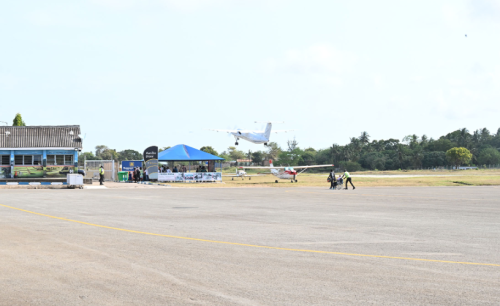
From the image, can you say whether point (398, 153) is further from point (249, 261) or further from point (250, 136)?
point (249, 261)

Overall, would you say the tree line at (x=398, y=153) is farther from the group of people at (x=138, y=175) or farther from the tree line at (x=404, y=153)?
the group of people at (x=138, y=175)

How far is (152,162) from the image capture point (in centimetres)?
4841

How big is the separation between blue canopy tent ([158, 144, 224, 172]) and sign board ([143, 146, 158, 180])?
2813mm

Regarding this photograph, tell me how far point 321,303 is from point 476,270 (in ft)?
11.1

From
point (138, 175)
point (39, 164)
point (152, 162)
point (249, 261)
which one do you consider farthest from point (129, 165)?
point (249, 261)

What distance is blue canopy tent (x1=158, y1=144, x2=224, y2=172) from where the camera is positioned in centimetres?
5184

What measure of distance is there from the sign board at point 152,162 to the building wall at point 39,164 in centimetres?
703

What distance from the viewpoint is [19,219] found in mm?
15344

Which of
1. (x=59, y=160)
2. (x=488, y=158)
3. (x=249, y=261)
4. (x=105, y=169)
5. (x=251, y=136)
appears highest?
(x=251, y=136)

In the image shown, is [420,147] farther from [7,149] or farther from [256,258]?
[256,258]

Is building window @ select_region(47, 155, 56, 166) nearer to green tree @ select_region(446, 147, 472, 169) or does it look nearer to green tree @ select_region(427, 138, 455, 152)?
green tree @ select_region(446, 147, 472, 169)

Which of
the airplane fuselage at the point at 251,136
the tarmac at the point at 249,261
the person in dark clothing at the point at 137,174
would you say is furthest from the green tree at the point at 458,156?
the tarmac at the point at 249,261

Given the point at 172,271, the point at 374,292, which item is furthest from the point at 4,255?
the point at 374,292

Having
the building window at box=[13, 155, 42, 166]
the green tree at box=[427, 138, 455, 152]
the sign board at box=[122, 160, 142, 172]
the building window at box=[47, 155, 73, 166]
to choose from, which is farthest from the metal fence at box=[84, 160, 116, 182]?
the green tree at box=[427, 138, 455, 152]
